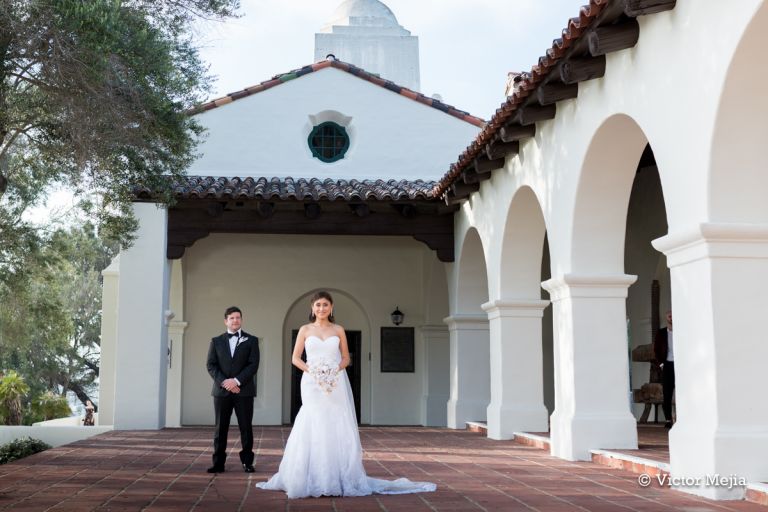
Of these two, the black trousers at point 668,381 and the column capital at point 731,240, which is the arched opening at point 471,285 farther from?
the column capital at point 731,240

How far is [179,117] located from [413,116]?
1049 centimetres

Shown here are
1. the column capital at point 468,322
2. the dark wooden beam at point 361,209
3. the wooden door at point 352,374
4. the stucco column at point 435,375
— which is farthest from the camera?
the wooden door at point 352,374

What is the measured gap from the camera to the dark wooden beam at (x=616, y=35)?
7832 mm

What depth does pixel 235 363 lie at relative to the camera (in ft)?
29.1

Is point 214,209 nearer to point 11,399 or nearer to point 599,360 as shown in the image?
point 599,360

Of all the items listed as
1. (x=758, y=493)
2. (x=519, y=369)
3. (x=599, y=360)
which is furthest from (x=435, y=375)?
(x=758, y=493)

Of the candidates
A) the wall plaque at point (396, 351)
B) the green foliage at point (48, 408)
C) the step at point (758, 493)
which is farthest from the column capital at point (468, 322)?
the green foliage at point (48, 408)

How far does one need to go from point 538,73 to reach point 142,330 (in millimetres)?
8625

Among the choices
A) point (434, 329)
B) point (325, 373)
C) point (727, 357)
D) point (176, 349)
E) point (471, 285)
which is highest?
point (471, 285)

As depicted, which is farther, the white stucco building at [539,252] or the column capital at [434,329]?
the column capital at [434,329]

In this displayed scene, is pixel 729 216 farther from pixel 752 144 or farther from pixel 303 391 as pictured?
pixel 303 391

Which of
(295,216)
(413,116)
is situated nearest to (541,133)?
(295,216)

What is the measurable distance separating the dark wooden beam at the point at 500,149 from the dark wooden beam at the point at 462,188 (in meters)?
2.15

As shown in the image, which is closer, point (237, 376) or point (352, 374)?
point (237, 376)
